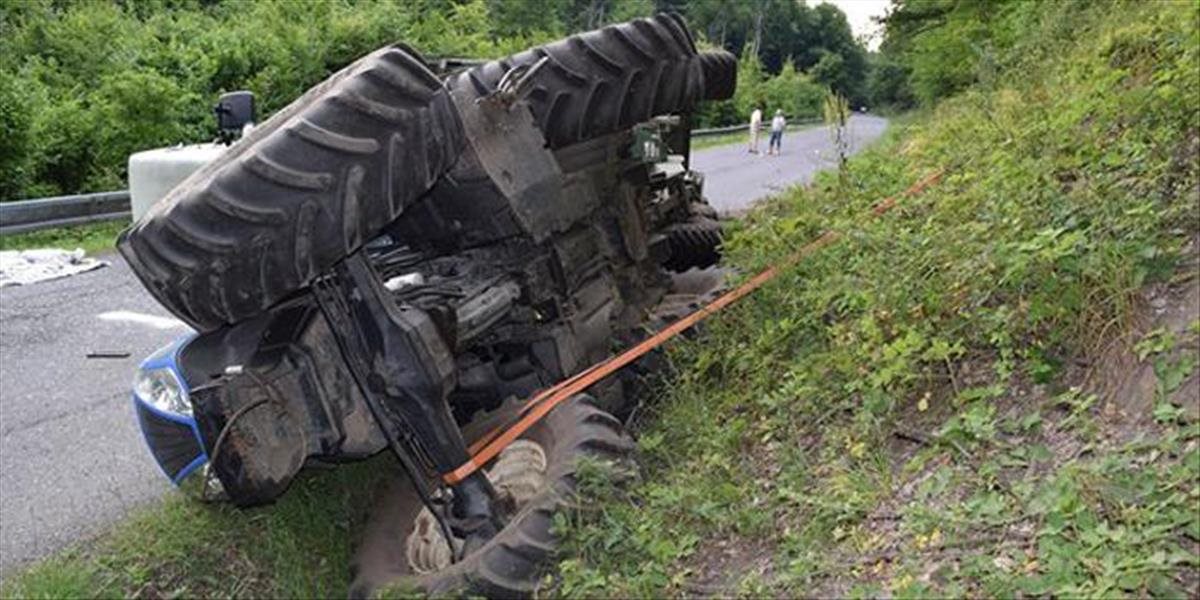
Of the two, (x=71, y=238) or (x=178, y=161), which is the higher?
(x=178, y=161)

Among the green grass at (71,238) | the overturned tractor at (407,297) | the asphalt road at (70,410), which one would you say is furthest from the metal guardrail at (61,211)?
the overturned tractor at (407,297)

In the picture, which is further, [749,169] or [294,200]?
[749,169]

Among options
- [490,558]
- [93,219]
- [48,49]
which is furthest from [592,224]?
[48,49]

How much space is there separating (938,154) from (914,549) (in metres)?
4.97

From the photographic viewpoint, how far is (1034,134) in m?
5.03

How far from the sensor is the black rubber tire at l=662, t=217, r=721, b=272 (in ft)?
23.0

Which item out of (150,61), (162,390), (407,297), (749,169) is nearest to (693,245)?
(407,297)

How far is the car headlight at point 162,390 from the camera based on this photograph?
355 cm

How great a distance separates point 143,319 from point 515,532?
5613 millimetres

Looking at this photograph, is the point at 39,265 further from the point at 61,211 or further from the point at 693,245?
the point at 693,245

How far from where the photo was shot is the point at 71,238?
11.8 m

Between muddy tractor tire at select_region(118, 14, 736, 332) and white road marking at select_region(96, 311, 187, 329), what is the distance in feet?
14.7

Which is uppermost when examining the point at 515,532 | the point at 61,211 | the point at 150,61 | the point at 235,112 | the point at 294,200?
the point at 150,61

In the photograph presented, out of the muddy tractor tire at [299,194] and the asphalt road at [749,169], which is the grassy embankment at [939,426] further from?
the asphalt road at [749,169]
